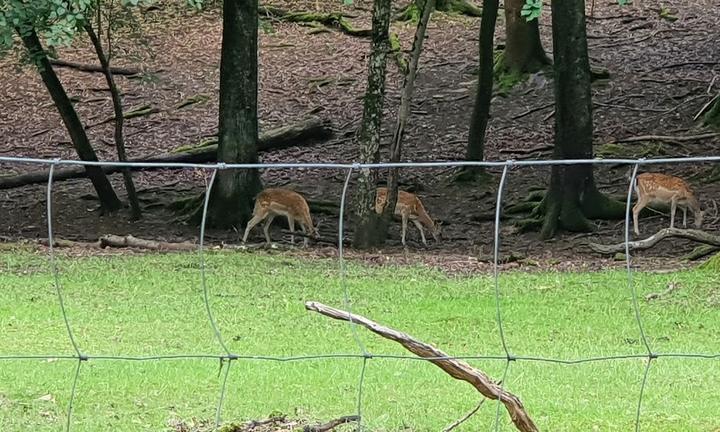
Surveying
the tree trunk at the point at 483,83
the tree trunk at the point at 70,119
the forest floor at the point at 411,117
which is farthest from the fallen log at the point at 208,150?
the tree trunk at the point at 483,83

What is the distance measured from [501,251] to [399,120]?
6.65ft

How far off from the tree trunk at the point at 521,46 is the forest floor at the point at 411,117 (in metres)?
0.43

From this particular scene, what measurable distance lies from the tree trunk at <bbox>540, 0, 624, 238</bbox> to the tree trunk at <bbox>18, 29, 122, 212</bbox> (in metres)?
6.41

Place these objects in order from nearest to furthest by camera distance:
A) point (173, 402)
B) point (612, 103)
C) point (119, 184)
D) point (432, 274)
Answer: point (173, 402) < point (432, 274) < point (119, 184) < point (612, 103)

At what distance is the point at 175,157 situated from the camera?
18984 mm

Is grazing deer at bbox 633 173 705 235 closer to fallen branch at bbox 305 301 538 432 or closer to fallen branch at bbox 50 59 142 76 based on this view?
fallen branch at bbox 305 301 538 432

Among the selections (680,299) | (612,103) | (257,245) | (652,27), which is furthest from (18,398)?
(652,27)

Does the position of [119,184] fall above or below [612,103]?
below

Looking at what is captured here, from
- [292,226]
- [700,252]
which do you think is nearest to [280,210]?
[292,226]

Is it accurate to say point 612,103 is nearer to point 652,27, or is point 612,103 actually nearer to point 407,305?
point 652,27

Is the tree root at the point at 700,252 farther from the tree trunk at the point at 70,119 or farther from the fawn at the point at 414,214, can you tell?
the tree trunk at the point at 70,119

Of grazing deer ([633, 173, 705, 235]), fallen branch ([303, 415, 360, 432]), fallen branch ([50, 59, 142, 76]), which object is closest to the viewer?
fallen branch ([303, 415, 360, 432])

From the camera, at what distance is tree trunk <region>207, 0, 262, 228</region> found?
1480 cm

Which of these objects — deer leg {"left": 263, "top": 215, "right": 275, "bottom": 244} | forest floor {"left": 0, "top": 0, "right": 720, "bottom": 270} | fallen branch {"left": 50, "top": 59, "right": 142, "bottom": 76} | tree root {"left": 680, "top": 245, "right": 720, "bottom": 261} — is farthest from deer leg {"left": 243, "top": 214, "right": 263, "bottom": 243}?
fallen branch {"left": 50, "top": 59, "right": 142, "bottom": 76}
